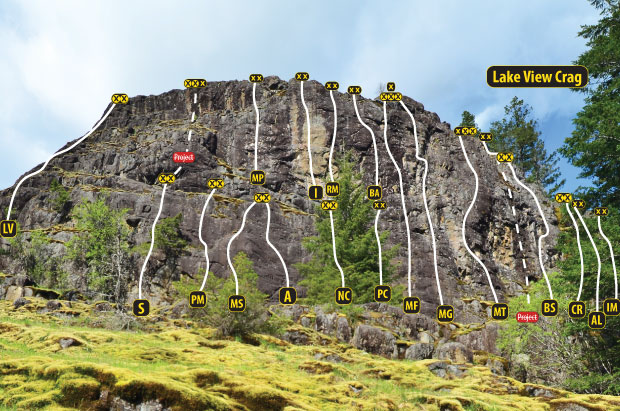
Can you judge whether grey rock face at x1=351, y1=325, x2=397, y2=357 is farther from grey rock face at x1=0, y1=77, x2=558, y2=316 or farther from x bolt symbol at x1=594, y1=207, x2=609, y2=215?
grey rock face at x1=0, y1=77, x2=558, y2=316

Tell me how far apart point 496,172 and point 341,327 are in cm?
7136

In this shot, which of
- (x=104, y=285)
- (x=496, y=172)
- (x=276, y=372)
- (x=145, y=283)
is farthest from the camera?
(x=496, y=172)

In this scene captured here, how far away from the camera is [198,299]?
1003 inches

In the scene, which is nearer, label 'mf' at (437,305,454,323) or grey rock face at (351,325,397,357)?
label 'mf' at (437,305,454,323)

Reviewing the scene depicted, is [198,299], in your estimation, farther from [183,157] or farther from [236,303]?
[183,157]

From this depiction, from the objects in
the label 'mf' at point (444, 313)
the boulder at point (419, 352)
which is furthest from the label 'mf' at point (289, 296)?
the boulder at point (419, 352)

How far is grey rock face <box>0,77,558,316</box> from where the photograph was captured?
2240 inches

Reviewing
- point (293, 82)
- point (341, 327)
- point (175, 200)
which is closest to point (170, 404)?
point (341, 327)

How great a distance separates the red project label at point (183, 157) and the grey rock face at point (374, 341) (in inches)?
2238

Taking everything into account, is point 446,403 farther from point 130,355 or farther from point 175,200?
point 175,200

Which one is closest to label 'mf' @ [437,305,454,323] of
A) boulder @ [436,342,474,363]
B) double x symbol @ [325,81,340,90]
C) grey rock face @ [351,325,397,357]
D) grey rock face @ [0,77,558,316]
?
boulder @ [436,342,474,363]

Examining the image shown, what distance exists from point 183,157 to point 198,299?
2204 inches

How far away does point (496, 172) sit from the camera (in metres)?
89.4

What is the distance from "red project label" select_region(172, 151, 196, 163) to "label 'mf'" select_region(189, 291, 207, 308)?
5436 cm
